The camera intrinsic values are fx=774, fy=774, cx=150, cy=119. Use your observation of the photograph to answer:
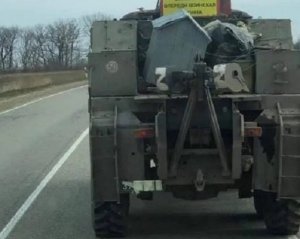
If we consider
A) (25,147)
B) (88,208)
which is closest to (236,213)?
(88,208)

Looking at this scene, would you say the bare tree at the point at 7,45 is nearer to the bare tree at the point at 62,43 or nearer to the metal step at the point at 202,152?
the bare tree at the point at 62,43

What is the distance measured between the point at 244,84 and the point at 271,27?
1.62 m

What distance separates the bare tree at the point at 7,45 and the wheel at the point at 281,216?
396 feet

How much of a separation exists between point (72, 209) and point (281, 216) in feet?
9.90

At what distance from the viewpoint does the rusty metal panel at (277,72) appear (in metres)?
7.96

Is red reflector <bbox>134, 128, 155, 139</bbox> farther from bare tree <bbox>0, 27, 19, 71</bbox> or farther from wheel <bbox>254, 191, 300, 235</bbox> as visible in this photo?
bare tree <bbox>0, 27, 19, 71</bbox>

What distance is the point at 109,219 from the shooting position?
26.8 feet

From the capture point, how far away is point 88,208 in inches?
397

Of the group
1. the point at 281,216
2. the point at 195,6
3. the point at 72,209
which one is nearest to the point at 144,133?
the point at 281,216

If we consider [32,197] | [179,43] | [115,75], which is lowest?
[32,197]

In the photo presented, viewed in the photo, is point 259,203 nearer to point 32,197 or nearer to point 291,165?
point 291,165

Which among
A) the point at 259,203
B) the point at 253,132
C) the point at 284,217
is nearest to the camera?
the point at 253,132

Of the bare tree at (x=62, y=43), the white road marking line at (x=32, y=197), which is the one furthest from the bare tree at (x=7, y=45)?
the white road marking line at (x=32, y=197)

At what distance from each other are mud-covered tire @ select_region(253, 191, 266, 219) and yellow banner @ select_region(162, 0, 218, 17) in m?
2.80
